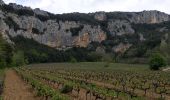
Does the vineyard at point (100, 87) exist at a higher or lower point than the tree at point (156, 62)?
lower

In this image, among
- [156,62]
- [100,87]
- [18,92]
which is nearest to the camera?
[18,92]

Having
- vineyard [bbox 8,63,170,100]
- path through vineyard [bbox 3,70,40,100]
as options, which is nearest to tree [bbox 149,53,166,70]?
vineyard [bbox 8,63,170,100]

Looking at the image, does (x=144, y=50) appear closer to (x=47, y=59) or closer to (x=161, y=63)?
(x=47, y=59)

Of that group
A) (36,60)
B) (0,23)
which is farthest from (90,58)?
(0,23)

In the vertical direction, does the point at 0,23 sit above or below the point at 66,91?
above

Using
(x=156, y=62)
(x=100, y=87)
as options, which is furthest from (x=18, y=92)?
(x=156, y=62)

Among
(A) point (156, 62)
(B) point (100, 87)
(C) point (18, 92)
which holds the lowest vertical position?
(B) point (100, 87)

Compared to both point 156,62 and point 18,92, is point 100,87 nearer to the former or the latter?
point 18,92

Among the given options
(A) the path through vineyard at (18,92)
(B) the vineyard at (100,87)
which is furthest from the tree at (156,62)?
(A) the path through vineyard at (18,92)

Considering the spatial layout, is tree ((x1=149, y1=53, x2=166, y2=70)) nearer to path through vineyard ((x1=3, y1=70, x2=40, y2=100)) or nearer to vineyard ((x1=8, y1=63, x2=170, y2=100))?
vineyard ((x1=8, y1=63, x2=170, y2=100))

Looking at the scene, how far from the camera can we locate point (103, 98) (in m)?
32.5

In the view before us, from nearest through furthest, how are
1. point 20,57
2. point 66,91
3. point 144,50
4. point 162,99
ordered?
point 162,99
point 66,91
point 20,57
point 144,50

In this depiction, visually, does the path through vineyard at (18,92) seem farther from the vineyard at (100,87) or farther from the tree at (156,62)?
the tree at (156,62)

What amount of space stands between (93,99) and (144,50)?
133 m
